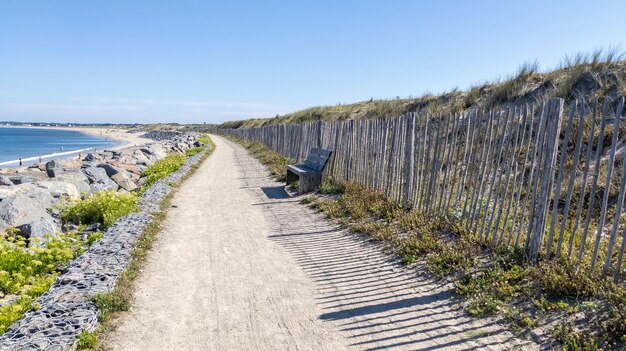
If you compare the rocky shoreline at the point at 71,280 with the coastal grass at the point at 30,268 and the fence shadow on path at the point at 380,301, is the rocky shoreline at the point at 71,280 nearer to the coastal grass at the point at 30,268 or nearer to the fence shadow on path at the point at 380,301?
the coastal grass at the point at 30,268

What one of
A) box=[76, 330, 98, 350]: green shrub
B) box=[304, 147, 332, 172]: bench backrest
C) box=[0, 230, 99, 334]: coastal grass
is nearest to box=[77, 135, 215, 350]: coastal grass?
box=[76, 330, 98, 350]: green shrub

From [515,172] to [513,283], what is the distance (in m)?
1.37

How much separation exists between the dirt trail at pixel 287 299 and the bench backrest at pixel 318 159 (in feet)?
12.1

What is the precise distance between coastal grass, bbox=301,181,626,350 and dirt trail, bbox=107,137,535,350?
225 millimetres

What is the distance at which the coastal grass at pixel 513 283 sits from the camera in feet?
11.0

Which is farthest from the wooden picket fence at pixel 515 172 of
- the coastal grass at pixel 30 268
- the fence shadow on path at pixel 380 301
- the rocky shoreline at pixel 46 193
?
the rocky shoreline at pixel 46 193

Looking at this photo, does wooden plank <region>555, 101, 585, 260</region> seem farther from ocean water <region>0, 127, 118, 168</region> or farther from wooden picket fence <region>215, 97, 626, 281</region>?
ocean water <region>0, 127, 118, 168</region>

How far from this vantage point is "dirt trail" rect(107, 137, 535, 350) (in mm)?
3484

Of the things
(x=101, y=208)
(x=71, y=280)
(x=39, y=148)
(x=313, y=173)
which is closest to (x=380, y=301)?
(x=71, y=280)

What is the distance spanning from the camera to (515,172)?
16.5 ft

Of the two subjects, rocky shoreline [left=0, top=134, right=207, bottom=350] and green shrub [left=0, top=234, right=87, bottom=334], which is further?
green shrub [left=0, top=234, right=87, bottom=334]

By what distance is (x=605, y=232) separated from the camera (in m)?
5.50

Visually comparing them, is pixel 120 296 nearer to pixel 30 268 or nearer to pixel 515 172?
pixel 30 268

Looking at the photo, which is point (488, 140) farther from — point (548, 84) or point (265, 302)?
point (548, 84)
